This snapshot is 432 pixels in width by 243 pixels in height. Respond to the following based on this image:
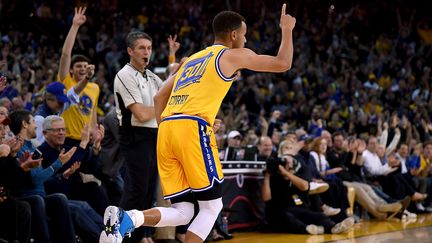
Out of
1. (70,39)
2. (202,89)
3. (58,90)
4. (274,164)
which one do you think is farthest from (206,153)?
(274,164)

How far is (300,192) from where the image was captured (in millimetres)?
9789

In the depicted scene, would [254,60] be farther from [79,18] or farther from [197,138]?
[79,18]

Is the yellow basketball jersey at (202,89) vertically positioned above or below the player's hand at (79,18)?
below

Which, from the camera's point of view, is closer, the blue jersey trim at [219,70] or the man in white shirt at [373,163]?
the blue jersey trim at [219,70]

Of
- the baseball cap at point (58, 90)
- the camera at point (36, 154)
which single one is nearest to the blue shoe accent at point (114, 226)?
the camera at point (36, 154)

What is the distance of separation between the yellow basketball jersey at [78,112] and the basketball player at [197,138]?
9.40 feet

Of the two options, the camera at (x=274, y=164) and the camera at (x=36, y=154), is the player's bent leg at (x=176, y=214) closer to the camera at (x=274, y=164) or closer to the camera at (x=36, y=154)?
the camera at (x=36, y=154)

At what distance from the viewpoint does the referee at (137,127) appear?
6.61 meters

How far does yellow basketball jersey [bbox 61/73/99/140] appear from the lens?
8.20 metres

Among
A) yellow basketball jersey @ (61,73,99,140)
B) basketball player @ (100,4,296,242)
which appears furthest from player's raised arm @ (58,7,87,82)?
basketball player @ (100,4,296,242)

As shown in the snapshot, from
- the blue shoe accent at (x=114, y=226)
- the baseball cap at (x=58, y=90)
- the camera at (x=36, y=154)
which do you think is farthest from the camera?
the baseball cap at (x=58, y=90)

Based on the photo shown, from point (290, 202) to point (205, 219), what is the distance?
4.47 meters

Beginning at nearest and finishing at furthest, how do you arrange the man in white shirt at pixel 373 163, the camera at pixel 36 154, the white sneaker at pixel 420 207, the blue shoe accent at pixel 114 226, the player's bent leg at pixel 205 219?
the blue shoe accent at pixel 114 226 → the player's bent leg at pixel 205 219 → the camera at pixel 36 154 → the man in white shirt at pixel 373 163 → the white sneaker at pixel 420 207

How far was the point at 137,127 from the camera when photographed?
6.76 meters
